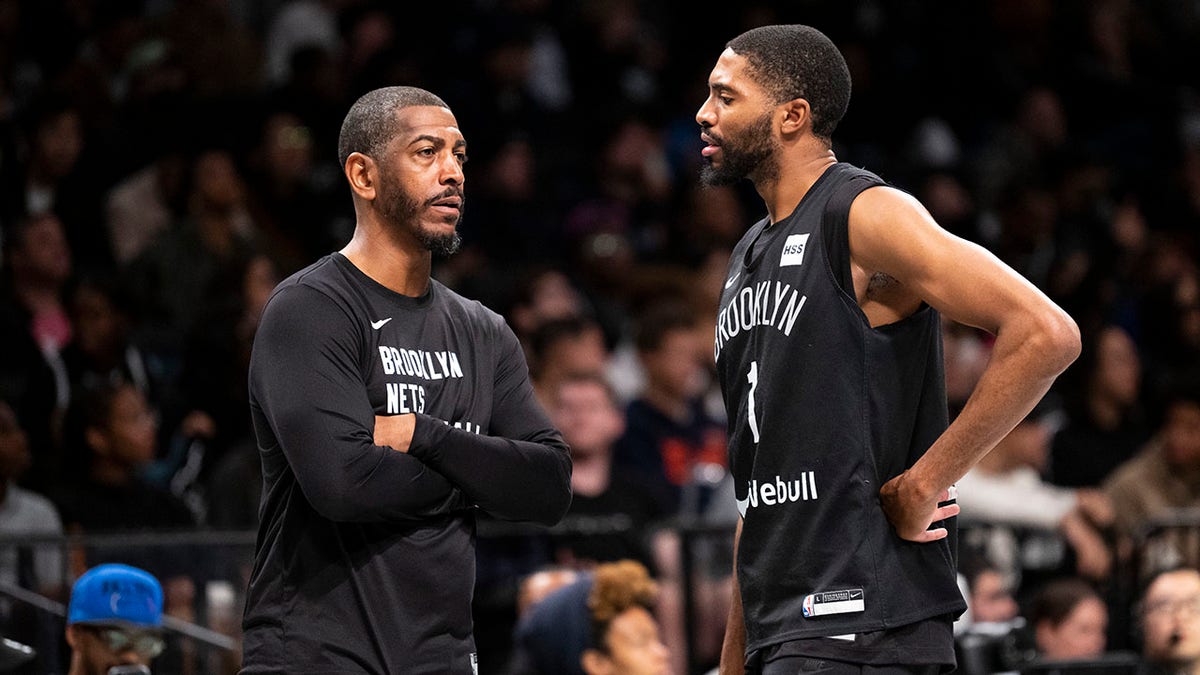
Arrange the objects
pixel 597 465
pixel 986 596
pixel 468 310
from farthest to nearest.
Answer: pixel 597 465, pixel 986 596, pixel 468 310

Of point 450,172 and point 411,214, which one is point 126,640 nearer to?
point 411,214

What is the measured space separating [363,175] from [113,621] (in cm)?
177

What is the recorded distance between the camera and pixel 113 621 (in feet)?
17.0

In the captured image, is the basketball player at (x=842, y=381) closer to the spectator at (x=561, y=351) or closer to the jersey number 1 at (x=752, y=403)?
the jersey number 1 at (x=752, y=403)

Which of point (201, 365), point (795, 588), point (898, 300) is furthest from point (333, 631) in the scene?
point (201, 365)

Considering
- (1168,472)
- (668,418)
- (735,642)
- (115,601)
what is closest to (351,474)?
(735,642)

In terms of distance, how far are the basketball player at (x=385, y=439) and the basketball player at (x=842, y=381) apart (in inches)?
25.1

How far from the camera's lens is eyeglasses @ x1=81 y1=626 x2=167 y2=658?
17.0 feet

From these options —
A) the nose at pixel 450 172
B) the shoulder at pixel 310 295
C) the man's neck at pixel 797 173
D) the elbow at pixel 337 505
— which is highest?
the nose at pixel 450 172

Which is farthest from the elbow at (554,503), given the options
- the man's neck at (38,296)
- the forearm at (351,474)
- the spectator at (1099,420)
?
the spectator at (1099,420)

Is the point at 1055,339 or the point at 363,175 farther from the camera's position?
the point at 363,175

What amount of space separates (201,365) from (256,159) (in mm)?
2389

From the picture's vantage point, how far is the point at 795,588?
12.6 feet

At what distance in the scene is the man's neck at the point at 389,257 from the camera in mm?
4234
